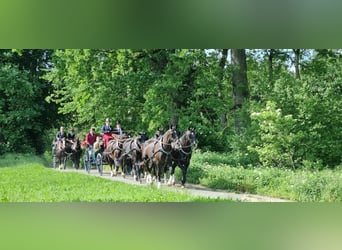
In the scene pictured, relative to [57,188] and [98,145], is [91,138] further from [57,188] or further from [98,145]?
[57,188]

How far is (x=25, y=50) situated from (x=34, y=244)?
1.62m

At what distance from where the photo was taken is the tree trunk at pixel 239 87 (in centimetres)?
558

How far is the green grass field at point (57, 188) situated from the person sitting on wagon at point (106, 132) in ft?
1.05

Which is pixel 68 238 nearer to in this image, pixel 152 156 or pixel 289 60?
pixel 152 156

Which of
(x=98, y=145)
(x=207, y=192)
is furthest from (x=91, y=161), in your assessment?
(x=207, y=192)

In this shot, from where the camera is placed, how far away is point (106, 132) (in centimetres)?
560

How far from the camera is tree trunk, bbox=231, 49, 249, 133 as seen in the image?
5.58m

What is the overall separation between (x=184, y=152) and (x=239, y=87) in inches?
29.4

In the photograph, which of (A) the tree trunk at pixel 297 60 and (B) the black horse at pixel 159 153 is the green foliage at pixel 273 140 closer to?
(A) the tree trunk at pixel 297 60

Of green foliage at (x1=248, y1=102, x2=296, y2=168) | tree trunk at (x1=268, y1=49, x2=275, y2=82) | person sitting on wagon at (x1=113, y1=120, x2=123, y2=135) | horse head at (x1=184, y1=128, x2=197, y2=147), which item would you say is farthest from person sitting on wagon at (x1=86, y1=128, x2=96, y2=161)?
tree trunk at (x1=268, y1=49, x2=275, y2=82)

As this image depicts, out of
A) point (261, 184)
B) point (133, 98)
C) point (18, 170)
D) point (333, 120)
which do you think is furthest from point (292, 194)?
point (18, 170)

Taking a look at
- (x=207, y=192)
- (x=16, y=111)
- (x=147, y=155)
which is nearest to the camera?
(x=207, y=192)

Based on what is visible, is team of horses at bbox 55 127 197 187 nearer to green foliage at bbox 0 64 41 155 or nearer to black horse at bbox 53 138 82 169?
black horse at bbox 53 138 82 169

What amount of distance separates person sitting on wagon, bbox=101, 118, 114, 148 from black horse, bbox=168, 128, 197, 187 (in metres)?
0.55
